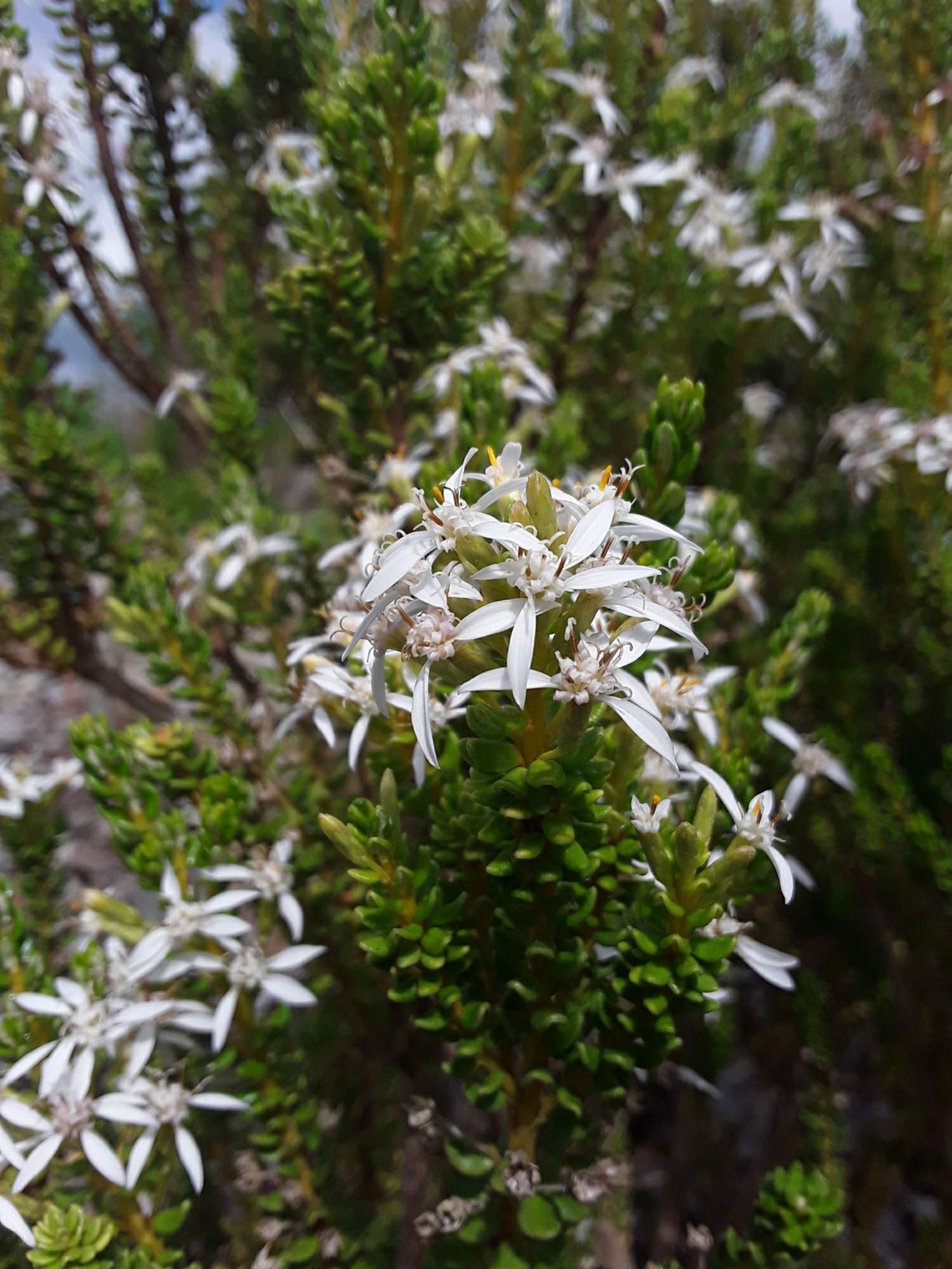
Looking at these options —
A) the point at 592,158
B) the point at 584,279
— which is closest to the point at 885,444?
the point at 584,279

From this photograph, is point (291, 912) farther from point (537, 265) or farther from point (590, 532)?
point (537, 265)

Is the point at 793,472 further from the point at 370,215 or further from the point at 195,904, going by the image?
the point at 195,904

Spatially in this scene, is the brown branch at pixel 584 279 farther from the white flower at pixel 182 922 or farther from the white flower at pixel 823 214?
the white flower at pixel 182 922

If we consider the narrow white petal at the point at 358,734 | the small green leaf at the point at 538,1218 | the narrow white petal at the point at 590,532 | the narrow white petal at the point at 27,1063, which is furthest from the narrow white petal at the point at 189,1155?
the narrow white petal at the point at 590,532

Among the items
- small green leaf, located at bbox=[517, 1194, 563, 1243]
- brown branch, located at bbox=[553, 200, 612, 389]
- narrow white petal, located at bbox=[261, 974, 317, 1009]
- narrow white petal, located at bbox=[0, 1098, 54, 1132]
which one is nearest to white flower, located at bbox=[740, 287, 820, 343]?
brown branch, located at bbox=[553, 200, 612, 389]

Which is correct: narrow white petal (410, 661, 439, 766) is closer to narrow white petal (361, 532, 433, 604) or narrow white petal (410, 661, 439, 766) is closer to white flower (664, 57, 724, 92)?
narrow white petal (361, 532, 433, 604)
